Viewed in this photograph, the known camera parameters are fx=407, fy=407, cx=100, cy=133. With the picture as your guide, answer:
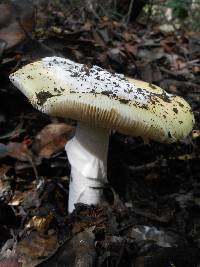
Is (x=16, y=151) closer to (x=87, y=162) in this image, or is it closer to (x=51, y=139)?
(x=51, y=139)

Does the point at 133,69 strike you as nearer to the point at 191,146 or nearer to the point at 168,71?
the point at 168,71

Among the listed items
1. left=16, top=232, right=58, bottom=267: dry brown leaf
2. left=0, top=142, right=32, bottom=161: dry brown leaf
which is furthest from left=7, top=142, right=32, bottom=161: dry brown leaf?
left=16, top=232, right=58, bottom=267: dry brown leaf

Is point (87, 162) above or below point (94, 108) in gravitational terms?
below

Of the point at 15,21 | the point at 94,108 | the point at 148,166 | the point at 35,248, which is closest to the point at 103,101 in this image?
the point at 94,108

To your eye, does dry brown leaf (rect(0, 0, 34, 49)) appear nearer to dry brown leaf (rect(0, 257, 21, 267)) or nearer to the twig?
the twig

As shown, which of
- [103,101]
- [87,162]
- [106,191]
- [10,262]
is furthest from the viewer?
[106,191]

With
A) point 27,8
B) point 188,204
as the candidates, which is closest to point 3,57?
point 27,8

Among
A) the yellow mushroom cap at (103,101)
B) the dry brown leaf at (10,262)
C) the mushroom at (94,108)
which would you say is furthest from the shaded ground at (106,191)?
the yellow mushroom cap at (103,101)

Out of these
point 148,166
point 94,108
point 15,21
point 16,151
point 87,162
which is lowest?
point 148,166

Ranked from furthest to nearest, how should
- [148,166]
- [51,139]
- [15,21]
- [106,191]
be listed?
[15,21] < [148,166] < [51,139] < [106,191]
